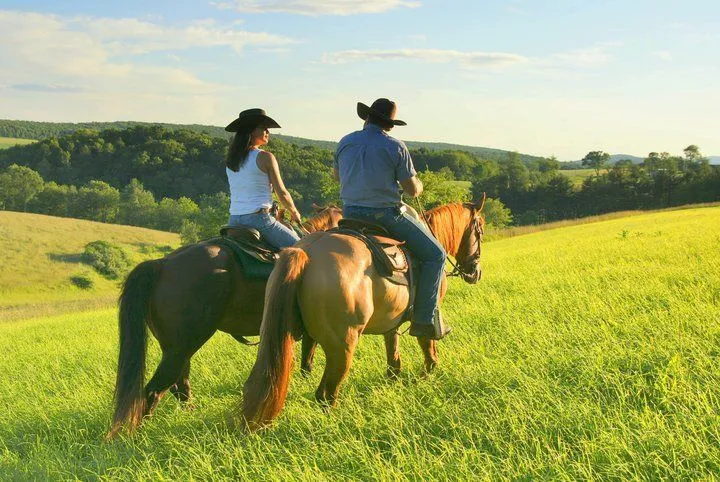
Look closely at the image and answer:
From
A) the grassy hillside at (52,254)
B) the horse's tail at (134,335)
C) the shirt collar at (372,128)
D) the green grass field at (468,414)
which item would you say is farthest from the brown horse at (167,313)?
the grassy hillside at (52,254)

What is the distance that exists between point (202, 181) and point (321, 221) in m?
111

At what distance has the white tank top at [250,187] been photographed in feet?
21.0

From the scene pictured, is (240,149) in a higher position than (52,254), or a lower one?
higher

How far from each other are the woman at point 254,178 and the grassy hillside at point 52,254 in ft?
133

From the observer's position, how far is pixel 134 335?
573 cm

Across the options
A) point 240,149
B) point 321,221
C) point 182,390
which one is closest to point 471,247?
point 321,221

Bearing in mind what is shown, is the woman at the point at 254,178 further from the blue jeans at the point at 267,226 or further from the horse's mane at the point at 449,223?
the horse's mane at the point at 449,223

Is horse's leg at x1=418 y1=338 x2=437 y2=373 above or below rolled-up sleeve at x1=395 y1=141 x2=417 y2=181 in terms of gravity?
below

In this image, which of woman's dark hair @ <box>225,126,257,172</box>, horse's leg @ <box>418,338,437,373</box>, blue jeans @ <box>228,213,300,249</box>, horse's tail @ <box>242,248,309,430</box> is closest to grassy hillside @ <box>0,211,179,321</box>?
blue jeans @ <box>228,213,300,249</box>

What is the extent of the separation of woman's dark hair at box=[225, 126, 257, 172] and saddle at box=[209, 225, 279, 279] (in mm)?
660

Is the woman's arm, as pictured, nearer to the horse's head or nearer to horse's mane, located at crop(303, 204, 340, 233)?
horse's mane, located at crop(303, 204, 340, 233)

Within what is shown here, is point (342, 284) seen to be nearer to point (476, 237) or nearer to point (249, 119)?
point (249, 119)

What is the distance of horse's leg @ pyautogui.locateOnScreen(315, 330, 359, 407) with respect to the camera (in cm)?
514

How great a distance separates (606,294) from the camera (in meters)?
9.50
